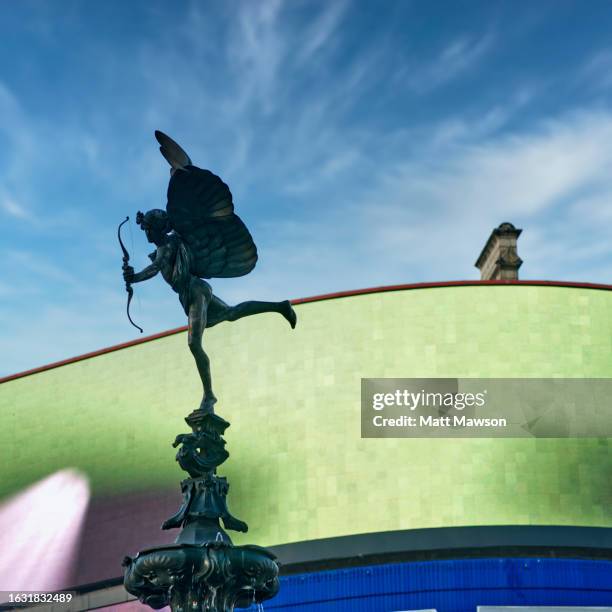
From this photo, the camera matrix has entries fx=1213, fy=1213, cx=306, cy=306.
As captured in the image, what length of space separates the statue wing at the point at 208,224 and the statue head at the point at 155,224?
0.09m

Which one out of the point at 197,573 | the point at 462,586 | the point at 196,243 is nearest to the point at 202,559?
the point at 197,573

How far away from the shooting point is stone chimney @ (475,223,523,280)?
45594mm

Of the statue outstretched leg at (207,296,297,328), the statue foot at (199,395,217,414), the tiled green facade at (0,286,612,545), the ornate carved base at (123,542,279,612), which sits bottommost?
the ornate carved base at (123,542,279,612)

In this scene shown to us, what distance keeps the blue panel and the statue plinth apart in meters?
21.5

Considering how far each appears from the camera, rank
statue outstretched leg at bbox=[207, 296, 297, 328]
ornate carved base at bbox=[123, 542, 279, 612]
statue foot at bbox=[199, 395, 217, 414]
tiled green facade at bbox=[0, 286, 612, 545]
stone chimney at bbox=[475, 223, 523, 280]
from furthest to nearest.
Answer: stone chimney at bbox=[475, 223, 523, 280]
tiled green facade at bbox=[0, 286, 612, 545]
statue outstretched leg at bbox=[207, 296, 297, 328]
statue foot at bbox=[199, 395, 217, 414]
ornate carved base at bbox=[123, 542, 279, 612]

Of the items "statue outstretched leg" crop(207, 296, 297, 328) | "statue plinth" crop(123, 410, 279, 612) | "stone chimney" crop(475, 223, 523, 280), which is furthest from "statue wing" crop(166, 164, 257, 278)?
"stone chimney" crop(475, 223, 523, 280)

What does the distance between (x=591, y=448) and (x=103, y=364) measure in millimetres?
15547

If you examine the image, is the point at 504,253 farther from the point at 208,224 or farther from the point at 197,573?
the point at 197,573

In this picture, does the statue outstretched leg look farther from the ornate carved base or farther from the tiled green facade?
the tiled green facade

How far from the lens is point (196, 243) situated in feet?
42.2

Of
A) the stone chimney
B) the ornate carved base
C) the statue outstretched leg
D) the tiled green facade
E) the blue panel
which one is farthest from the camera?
the stone chimney

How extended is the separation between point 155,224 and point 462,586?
22.4m

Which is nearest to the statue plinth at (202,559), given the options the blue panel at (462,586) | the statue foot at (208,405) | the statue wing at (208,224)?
the statue foot at (208,405)

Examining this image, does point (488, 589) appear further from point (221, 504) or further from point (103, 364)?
point (221, 504)
